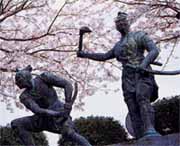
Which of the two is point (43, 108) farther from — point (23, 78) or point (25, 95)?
point (23, 78)

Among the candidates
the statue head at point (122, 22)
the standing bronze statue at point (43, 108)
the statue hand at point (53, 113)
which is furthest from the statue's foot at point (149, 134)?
the statue head at point (122, 22)

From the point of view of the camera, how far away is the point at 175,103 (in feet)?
37.2

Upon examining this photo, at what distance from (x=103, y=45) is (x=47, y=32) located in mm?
1550

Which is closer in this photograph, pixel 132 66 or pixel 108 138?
pixel 132 66

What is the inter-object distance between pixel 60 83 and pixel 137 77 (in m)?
0.97

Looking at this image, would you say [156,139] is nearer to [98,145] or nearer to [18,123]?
[18,123]

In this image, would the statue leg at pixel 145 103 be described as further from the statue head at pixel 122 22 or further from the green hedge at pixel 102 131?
the green hedge at pixel 102 131

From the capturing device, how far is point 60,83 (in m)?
6.80

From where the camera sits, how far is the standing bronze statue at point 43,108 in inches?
264

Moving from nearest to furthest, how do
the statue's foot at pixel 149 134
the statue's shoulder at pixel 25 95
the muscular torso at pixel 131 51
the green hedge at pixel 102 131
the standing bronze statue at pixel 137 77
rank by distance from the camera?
the statue's foot at pixel 149 134, the standing bronze statue at pixel 137 77, the statue's shoulder at pixel 25 95, the muscular torso at pixel 131 51, the green hedge at pixel 102 131

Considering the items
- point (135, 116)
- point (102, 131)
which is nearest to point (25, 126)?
point (135, 116)

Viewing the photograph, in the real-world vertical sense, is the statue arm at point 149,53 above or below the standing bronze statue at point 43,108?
above

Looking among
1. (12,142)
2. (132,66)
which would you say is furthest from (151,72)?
(12,142)

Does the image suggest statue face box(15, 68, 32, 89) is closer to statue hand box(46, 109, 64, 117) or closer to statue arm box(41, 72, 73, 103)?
statue arm box(41, 72, 73, 103)
